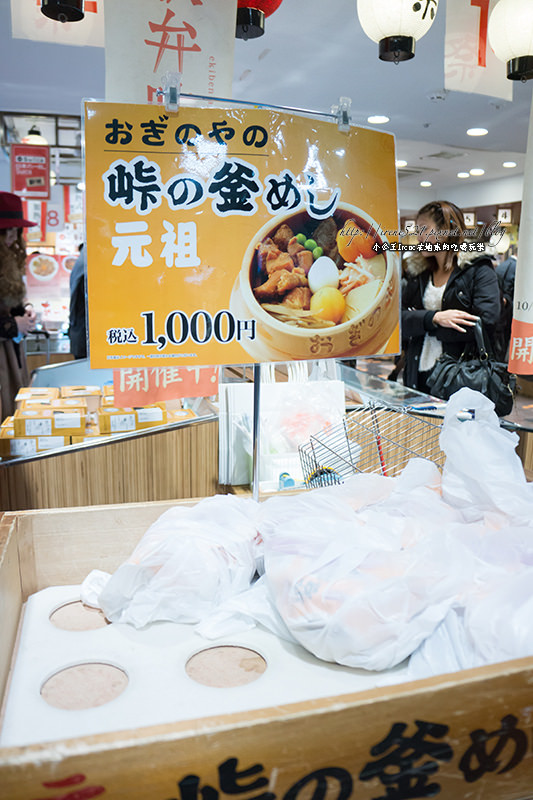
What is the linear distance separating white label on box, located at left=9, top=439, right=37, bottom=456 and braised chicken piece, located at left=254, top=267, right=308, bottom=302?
5.29 ft

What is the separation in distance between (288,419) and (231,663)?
1.30 metres

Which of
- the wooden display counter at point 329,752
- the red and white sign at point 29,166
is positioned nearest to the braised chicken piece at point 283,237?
the wooden display counter at point 329,752

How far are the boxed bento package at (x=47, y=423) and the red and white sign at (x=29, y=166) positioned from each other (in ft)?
20.6

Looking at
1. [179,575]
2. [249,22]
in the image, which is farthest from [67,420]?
[249,22]

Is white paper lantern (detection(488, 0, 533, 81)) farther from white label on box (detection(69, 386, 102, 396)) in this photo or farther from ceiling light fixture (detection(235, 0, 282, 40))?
white label on box (detection(69, 386, 102, 396))

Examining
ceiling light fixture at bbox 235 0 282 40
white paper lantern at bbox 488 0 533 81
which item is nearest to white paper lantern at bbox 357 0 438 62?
white paper lantern at bbox 488 0 533 81

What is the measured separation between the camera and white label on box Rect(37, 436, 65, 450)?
267 centimetres

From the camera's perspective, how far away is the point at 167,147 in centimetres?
136

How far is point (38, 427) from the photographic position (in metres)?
2.66

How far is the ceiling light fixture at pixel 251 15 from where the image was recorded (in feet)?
8.14

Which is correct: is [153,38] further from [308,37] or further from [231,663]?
[308,37]

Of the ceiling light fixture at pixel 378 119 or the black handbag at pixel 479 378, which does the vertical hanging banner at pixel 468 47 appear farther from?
the ceiling light fixture at pixel 378 119

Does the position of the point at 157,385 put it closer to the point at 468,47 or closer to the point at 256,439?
the point at 256,439

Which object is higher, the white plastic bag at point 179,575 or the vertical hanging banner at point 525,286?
the vertical hanging banner at point 525,286
